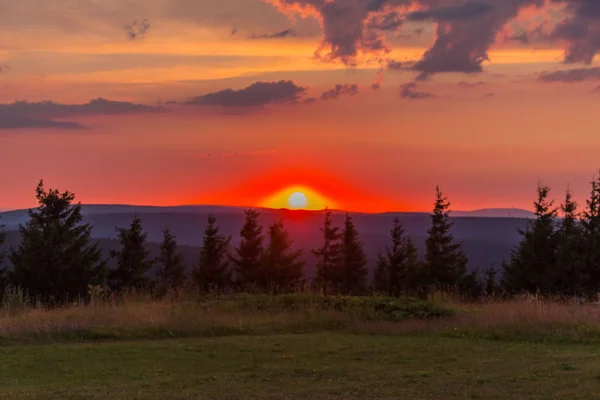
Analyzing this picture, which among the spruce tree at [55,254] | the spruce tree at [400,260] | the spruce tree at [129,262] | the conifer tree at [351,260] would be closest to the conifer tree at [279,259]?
the spruce tree at [400,260]

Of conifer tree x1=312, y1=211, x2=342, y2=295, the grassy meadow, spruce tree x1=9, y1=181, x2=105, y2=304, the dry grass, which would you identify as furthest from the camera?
conifer tree x1=312, y1=211, x2=342, y2=295

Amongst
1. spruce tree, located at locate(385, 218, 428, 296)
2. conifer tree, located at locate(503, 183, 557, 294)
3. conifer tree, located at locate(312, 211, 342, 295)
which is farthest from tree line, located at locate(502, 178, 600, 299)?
conifer tree, located at locate(312, 211, 342, 295)

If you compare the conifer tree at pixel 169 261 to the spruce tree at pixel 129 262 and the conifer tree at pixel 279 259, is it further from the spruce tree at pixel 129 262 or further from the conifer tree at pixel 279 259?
the spruce tree at pixel 129 262

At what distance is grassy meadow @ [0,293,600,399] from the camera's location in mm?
9623

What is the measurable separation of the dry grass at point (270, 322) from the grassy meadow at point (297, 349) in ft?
0.14

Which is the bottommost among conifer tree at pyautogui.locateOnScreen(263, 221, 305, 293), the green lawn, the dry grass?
the green lawn

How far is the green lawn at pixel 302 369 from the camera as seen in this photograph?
9.33 metres

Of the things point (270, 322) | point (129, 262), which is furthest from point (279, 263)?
point (270, 322)

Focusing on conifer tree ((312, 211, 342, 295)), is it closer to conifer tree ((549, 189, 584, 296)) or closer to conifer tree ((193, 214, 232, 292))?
conifer tree ((193, 214, 232, 292))

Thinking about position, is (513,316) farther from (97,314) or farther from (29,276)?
(29,276)

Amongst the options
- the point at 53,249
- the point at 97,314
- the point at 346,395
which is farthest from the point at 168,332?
A: the point at 53,249

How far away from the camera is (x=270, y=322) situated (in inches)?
665

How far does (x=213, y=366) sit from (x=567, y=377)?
6.29 meters

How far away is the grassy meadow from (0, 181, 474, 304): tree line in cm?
433
